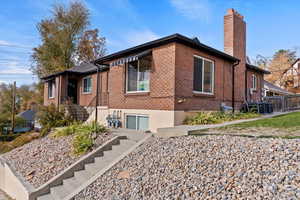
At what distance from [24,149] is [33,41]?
23.6 metres

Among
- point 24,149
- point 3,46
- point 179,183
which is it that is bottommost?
point 24,149

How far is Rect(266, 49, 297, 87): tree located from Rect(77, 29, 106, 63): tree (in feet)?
97.4

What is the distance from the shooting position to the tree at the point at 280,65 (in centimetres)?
3203

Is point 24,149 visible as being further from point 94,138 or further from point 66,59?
point 66,59

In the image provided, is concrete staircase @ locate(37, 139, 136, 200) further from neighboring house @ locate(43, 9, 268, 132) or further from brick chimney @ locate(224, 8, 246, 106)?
brick chimney @ locate(224, 8, 246, 106)

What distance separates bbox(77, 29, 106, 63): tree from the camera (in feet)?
92.8

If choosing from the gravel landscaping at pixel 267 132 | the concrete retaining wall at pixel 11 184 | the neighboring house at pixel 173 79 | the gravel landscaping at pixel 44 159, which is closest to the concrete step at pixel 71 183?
the gravel landscaping at pixel 44 159

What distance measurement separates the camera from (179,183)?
3.41 meters

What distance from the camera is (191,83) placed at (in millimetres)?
8352

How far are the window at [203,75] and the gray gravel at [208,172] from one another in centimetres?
423

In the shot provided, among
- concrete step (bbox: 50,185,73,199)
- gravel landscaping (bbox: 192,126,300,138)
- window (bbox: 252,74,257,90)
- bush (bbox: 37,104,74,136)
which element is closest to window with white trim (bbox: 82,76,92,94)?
bush (bbox: 37,104,74,136)

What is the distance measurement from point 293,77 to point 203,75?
98.3ft

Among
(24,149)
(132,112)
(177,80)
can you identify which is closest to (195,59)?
(177,80)

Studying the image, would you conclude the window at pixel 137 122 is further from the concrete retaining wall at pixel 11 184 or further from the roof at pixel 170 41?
the concrete retaining wall at pixel 11 184
